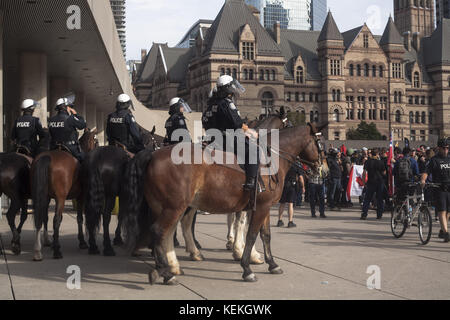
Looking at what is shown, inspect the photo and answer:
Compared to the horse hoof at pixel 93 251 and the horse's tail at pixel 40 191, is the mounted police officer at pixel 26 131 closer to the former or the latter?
the horse's tail at pixel 40 191

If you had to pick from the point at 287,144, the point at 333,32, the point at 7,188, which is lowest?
the point at 7,188

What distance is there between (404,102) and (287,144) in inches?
4000

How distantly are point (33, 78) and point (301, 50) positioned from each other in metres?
86.5

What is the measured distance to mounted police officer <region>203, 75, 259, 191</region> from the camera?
725 cm

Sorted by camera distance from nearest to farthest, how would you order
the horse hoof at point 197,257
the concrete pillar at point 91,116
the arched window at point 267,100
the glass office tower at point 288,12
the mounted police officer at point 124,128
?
the horse hoof at point 197,257 < the mounted police officer at point 124,128 < the concrete pillar at point 91,116 < the arched window at point 267,100 < the glass office tower at point 288,12

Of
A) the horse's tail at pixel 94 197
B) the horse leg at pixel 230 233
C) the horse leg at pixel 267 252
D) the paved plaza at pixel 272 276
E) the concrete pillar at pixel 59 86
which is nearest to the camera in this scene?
the paved plaza at pixel 272 276

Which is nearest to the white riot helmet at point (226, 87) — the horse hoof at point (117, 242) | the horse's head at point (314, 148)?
the horse's head at point (314, 148)

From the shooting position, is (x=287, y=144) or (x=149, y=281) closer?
(x=149, y=281)

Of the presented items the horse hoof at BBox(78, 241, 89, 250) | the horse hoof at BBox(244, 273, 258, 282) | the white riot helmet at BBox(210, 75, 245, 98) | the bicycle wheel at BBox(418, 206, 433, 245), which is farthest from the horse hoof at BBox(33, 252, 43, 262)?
the bicycle wheel at BBox(418, 206, 433, 245)

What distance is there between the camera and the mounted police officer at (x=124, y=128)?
382 inches

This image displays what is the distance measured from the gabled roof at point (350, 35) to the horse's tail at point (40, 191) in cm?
9934
